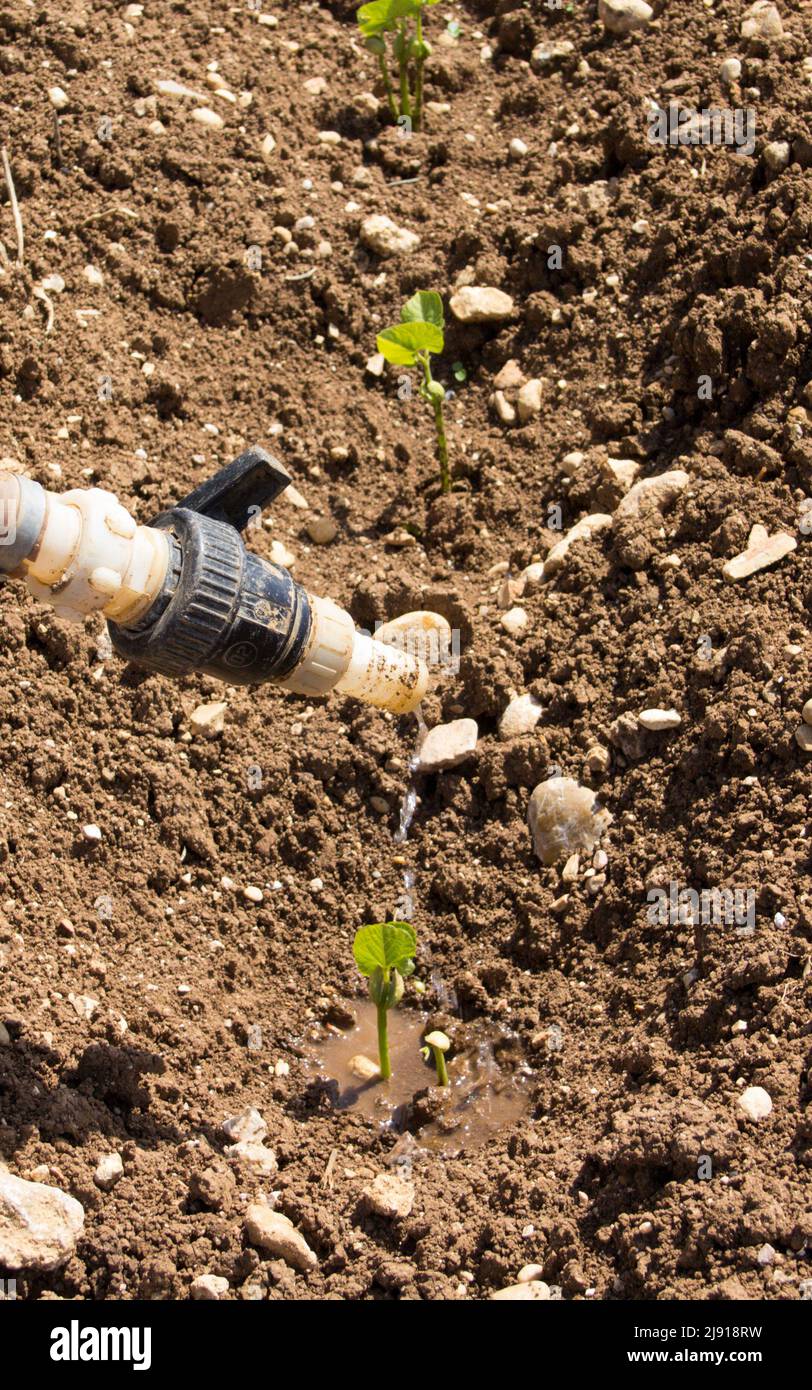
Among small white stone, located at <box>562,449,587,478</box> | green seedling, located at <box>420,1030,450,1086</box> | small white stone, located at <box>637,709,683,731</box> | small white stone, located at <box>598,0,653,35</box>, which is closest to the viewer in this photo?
green seedling, located at <box>420,1030,450,1086</box>

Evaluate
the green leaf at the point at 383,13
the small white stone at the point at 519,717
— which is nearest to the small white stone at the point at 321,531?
the small white stone at the point at 519,717

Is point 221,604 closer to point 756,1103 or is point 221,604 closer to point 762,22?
point 756,1103

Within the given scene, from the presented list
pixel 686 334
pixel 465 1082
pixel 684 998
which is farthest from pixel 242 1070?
pixel 686 334

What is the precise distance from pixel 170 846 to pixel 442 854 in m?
0.65

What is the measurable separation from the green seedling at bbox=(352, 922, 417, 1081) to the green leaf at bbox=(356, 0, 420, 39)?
2.81m

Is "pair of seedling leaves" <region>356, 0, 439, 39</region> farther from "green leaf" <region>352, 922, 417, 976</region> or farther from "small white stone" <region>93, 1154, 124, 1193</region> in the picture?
"small white stone" <region>93, 1154, 124, 1193</region>

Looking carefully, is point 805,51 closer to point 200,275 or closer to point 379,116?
point 379,116

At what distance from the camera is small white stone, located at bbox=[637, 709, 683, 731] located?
132 inches

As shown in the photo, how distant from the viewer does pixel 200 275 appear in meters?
4.13

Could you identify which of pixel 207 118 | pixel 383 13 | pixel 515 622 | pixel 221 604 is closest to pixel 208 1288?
pixel 221 604

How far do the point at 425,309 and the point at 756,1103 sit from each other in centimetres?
233

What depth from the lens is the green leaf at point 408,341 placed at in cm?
387

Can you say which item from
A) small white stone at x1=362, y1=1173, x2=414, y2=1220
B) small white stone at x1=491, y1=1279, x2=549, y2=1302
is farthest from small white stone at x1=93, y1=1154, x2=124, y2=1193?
small white stone at x1=491, y1=1279, x2=549, y2=1302

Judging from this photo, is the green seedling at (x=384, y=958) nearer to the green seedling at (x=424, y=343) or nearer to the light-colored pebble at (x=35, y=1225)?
the light-colored pebble at (x=35, y=1225)
